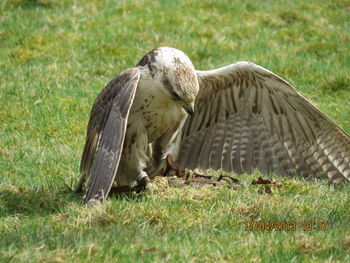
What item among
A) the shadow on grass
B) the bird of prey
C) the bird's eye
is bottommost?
the shadow on grass

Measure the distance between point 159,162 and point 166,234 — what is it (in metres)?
1.84

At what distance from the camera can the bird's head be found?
6.24 m

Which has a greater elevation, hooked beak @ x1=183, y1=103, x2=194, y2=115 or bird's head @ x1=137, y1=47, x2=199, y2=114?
bird's head @ x1=137, y1=47, x2=199, y2=114

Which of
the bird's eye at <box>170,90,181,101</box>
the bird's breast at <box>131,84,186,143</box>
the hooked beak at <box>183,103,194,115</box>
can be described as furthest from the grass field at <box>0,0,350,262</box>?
the bird's eye at <box>170,90,181,101</box>

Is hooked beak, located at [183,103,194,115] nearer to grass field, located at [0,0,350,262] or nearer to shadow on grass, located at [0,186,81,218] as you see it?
grass field, located at [0,0,350,262]

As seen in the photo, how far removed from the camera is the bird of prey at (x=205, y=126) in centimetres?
627

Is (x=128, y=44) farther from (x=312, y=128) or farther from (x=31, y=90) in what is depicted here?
(x=312, y=128)

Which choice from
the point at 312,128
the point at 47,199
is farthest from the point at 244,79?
the point at 47,199

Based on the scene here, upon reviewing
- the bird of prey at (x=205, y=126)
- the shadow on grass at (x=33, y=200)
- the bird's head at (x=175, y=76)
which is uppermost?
the bird's head at (x=175, y=76)

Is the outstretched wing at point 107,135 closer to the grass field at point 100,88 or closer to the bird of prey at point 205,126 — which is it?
the bird of prey at point 205,126

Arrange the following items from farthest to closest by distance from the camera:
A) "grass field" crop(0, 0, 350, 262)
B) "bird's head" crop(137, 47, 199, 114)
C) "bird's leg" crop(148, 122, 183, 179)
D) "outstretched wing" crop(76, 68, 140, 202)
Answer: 1. "bird's leg" crop(148, 122, 183, 179)
2. "bird's head" crop(137, 47, 199, 114)
3. "outstretched wing" crop(76, 68, 140, 202)
4. "grass field" crop(0, 0, 350, 262)

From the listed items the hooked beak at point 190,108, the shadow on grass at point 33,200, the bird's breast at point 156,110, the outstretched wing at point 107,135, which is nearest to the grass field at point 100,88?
the shadow on grass at point 33,200

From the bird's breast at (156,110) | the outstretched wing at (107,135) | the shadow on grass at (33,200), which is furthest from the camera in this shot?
the bird's breast at (156,110)

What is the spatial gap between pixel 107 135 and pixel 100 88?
12.3 feet
